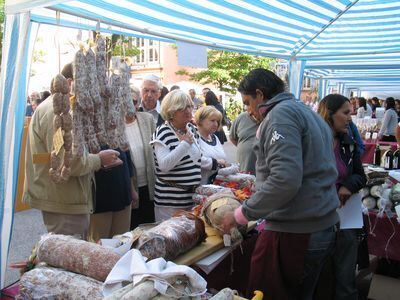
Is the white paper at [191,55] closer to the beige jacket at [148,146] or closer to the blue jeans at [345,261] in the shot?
the beige jacket at [148,146]

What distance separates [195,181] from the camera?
2.83 m

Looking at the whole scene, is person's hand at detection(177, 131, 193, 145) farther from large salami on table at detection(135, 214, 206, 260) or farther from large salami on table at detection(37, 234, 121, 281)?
large salami on table at detection(37, 234, 121, 281)

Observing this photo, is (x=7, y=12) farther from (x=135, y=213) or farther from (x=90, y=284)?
(x=135, y=213)

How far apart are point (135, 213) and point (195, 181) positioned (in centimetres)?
84

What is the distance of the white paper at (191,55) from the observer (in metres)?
3.29

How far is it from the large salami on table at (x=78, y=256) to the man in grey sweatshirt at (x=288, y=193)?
680 millimetres

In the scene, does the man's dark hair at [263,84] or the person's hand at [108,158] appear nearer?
the man's dark hair at [263,84]

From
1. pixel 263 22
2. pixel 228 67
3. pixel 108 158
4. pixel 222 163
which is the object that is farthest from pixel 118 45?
pixel 228 67

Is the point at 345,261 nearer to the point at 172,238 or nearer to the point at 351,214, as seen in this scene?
the point at 351,214

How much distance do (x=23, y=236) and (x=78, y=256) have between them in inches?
143

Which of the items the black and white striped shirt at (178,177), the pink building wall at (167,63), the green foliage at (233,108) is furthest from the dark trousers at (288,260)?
the pink building wall at (167,63)

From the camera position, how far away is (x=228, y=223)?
203cm

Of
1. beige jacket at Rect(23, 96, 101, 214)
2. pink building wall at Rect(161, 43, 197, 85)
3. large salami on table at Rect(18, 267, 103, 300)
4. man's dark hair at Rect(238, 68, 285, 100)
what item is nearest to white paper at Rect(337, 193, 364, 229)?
man's dark hair at Rect(238, 68, 285, 100)

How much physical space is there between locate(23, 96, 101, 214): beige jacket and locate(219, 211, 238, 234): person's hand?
31.0 inches
